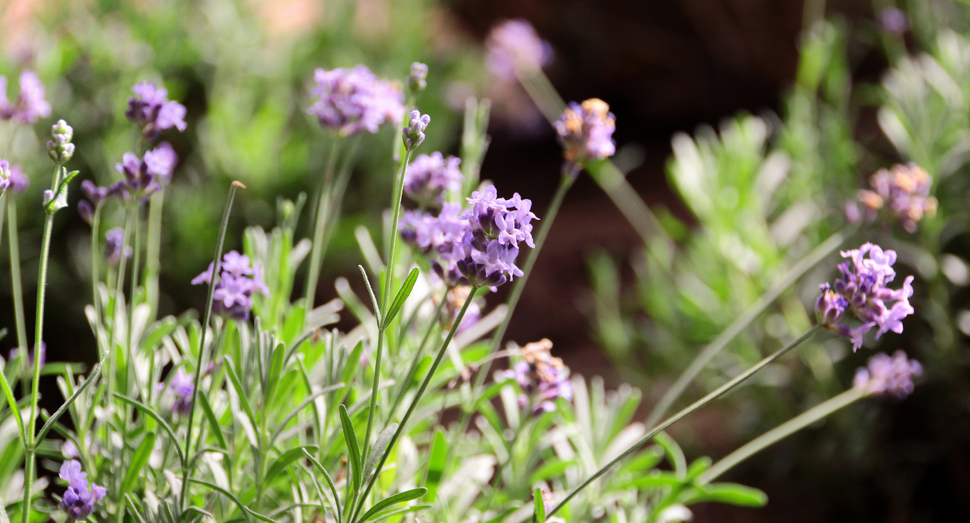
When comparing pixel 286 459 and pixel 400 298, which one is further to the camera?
pixel 286 459

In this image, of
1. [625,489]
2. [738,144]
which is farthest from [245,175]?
[625,489]

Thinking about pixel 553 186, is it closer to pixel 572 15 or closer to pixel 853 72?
pixel 572 15

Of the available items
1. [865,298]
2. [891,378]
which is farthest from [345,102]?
[891,378]

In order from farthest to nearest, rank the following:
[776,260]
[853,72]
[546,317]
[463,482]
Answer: [853,72] → [546,317] → [776,260] → [463,482]

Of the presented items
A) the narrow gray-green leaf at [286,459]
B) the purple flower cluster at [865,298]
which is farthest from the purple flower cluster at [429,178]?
the purple flower cluster at [865,298]

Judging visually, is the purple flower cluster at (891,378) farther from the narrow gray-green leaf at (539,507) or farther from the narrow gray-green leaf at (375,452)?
the narrow gray-green leaf at (375,452)

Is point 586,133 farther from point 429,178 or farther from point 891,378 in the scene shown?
point 891,378

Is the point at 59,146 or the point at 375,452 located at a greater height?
the point at 59,146
